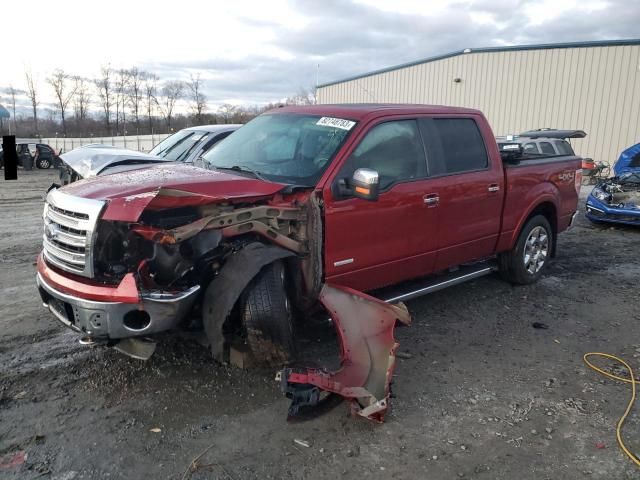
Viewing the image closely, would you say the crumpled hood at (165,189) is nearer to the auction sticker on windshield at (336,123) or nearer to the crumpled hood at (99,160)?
the auction sticker on windshield at (336,123)

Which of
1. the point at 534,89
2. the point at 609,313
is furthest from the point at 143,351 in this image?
the point at 534,89

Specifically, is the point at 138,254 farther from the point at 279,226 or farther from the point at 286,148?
the point at 286,148

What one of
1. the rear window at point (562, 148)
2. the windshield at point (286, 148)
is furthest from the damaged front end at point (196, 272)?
the rear window at point (562, 148)

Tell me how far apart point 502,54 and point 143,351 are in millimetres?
21366

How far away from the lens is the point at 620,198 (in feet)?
33.1

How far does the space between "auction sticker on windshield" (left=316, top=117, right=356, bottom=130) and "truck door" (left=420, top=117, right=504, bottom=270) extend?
84cm

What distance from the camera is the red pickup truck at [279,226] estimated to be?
3.29 meters

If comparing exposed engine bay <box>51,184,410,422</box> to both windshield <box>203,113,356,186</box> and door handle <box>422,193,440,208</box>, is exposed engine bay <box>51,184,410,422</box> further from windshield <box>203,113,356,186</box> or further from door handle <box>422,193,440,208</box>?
door handle <box>422,193,440,208</box>

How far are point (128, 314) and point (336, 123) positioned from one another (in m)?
2.25

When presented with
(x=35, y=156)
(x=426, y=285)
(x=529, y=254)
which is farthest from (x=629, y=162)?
(x=35, y=156)

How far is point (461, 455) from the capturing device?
9.99 feet

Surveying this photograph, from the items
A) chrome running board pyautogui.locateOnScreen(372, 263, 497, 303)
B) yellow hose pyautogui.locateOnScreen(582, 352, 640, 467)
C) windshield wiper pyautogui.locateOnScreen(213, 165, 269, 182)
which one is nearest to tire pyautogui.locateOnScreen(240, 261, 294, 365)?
windshield wiper pyautogui.locateOnScreen(213, 165, 269, 182)

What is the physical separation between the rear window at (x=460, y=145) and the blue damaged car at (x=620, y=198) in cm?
598

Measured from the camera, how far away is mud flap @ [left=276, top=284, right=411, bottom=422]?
318 cm
